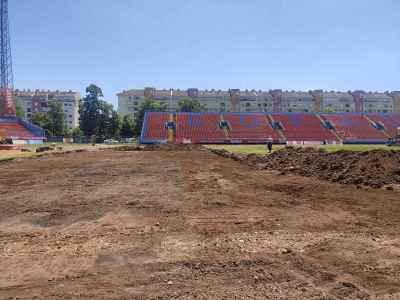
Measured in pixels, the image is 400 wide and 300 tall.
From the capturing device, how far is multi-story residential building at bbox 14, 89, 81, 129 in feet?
437

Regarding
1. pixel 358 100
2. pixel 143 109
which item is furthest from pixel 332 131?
pixel 358 100

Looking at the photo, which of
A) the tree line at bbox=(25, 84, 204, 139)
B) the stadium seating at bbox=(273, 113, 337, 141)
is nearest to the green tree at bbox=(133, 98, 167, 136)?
the tree line at bbox=(25, 84, 204, 139)

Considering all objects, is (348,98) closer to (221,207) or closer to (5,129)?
(5,129)

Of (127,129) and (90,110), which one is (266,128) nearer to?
(127,129)

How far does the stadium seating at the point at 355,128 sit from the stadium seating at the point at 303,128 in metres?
2.86

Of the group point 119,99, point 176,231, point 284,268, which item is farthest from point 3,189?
point 119,99

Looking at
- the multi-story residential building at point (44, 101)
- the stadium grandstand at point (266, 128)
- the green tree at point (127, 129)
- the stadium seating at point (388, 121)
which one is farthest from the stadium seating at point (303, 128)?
the multi-story residential building at point (44, 101)

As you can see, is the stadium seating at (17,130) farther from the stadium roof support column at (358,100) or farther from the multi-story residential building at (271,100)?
the stadium roof support column at (358,100)

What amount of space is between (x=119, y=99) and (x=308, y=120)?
84229mm

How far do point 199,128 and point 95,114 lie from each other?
36547 millimetres

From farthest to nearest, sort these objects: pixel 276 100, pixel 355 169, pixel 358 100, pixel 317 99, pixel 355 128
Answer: pixel 358 100 → pixel 317 99 → pixel 276 100 → pixel 355 128 → pixel 355 169

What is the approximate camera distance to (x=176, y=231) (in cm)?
627

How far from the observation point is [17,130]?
69.3 meters

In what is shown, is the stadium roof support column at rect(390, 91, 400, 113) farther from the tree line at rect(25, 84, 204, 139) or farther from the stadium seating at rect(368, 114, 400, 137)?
the tree line at rect(25, 84, 204, 139)
